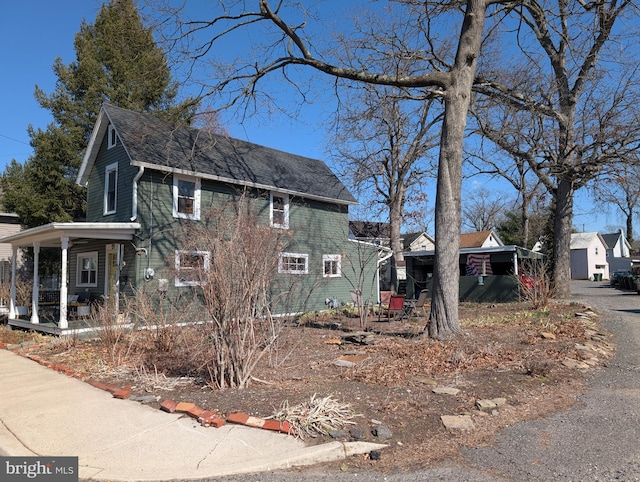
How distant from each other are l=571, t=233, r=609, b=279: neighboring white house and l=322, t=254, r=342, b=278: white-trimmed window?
41.6 metres

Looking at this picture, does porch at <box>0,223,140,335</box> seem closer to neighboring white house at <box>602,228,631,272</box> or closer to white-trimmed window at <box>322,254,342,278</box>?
white-trimmed window at <box>322,254,342,278</box>

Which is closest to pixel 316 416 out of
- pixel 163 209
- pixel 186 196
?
pixel 163 209

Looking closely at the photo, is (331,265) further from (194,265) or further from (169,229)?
(194,265)

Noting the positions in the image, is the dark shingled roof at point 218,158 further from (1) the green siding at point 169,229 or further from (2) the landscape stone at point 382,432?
(2) the landscape stone at point 382,432

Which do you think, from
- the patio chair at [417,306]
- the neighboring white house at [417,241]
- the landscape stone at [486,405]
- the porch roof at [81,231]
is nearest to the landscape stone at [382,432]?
the landscape stone at [486,405]

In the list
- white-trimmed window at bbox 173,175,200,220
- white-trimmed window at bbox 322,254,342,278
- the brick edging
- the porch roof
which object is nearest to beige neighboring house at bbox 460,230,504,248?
white-trimmed window at bbox 322,254,342,278

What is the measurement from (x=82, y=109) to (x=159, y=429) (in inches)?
1043

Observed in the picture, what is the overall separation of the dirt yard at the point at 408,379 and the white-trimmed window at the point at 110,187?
586cm

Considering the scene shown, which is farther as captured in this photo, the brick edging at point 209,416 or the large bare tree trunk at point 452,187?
the large bare tree trunk at point 452,187

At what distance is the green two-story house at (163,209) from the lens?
553 inches

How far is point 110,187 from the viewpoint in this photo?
15930mm

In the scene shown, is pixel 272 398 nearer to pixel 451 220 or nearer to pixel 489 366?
pixel 489 366

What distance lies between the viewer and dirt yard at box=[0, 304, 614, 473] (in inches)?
192

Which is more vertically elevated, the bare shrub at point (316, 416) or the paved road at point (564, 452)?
the bare shrub at point (316, 416)
